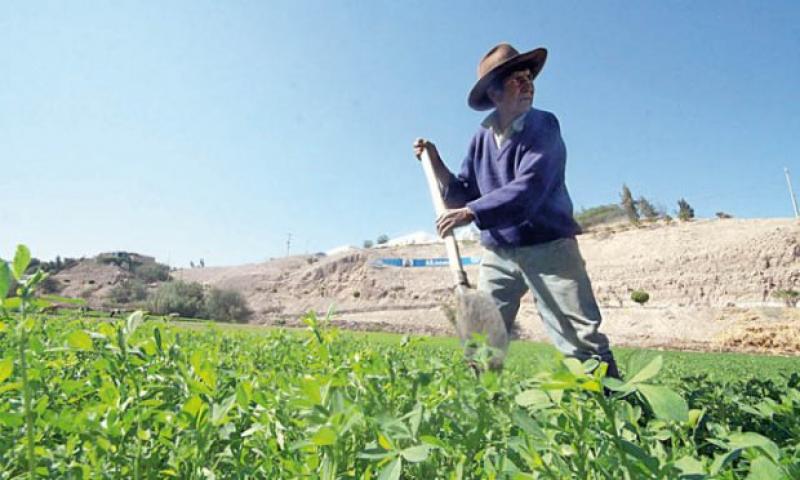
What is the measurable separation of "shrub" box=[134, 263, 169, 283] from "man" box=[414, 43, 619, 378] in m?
49.3

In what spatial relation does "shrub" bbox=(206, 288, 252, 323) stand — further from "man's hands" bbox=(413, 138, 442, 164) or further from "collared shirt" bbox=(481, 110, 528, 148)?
"collared shirt" bbox=(481, 110, 528, 148)

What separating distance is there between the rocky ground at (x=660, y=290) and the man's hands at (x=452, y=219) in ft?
33.0

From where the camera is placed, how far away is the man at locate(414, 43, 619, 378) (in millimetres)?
2639

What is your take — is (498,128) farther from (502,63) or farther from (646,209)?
(646,209)

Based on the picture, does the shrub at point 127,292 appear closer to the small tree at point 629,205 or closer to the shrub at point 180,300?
the shrub at point 180,300

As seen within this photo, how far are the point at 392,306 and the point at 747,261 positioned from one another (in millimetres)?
24572

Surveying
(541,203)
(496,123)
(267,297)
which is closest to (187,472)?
(541,203)

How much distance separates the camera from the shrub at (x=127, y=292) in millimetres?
33737

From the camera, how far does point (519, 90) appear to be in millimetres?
3166

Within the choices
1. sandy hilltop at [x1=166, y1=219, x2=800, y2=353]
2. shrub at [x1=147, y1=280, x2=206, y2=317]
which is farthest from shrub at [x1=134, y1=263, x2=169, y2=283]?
shrub at [x1=147, y1=280, x2=206, y2=317]

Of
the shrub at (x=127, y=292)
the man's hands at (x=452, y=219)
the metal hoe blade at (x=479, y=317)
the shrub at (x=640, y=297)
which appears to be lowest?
the shrub at (x=640, y=297)

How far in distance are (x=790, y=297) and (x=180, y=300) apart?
3628cm

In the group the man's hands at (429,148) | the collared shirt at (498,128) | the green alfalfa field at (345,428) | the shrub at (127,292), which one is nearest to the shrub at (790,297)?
the collared shirt at (498,128)

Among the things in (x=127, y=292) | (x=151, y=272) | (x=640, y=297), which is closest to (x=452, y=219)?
(x=640, y=297)
